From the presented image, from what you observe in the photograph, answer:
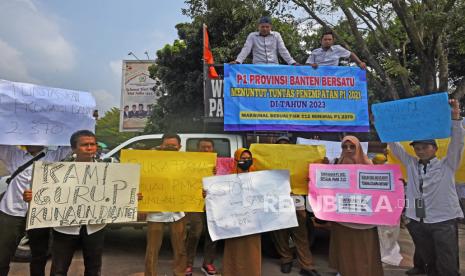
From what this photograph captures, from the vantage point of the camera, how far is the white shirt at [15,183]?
3.28m

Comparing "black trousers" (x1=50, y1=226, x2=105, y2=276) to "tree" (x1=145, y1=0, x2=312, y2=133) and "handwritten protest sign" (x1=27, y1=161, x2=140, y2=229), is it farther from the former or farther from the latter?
"tree" (x1=145, y1=0, x2=312, y2=133)

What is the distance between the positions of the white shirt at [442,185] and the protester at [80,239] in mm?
2845

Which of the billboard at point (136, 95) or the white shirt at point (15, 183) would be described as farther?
the billboard at point (136, 95)

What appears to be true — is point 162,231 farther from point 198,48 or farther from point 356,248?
point 198,48

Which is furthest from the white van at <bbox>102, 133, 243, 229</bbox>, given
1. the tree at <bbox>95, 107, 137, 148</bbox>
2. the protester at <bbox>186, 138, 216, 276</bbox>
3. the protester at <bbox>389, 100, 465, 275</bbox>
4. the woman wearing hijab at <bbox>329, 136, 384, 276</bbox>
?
the tree at <bbox>95, 107, 137, 148</bbox>

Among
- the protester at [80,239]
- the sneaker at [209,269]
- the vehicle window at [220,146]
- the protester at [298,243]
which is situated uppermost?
the vehicle window at [220,146]

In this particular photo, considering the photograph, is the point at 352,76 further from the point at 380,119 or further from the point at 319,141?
the point at 380,119

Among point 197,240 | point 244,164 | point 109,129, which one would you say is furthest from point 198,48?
point 109,129

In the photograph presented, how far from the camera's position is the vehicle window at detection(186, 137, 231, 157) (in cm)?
531

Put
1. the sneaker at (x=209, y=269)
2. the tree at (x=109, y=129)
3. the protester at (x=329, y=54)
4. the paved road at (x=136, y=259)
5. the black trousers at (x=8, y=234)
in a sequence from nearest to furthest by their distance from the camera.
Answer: the black trousers at (x=8, y=234), the sneaker at (x=209, y=269), the paved road at (x=136, y=259), the protester at (x=329, y=54), the tree at (x=109, y=129)

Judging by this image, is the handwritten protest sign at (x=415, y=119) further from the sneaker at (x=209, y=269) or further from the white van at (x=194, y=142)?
the sneaker at (x=209, y=269)

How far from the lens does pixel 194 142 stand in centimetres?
535

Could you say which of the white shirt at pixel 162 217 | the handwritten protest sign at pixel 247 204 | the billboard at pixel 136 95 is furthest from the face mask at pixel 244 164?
the billboard at pixel 136 95

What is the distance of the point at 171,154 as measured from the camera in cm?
393
